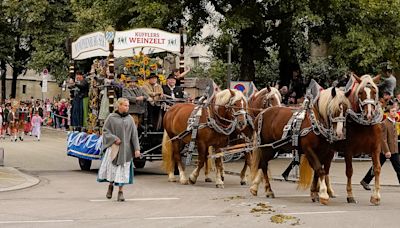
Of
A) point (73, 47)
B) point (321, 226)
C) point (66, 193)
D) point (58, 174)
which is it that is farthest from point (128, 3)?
point (321, 226)

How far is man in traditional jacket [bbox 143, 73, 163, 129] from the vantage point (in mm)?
19177

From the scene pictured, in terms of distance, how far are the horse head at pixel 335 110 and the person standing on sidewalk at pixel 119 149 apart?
3.34 m

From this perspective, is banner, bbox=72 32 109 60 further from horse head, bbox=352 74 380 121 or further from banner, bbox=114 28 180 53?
horse head, bbox=352 74 380 121

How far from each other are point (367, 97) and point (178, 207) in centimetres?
360

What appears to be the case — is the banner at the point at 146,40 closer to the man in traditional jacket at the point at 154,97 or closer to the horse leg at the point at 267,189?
the man in traditional jacket at the point at 154,97

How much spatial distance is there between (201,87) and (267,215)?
17477 mm

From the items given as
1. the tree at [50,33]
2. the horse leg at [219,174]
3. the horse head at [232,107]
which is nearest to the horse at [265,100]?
the horse head at [232,107]

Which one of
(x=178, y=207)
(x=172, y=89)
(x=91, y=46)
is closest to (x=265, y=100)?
(x=172, y=89)

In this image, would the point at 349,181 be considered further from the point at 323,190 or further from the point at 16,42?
the point at 16,42

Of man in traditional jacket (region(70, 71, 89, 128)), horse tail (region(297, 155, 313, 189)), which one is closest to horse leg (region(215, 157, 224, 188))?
horse tail (region(297, 155, 313, 189))

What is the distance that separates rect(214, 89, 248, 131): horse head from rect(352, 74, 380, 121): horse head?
3.33 meters

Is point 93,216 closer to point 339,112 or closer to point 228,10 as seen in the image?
point 339,112

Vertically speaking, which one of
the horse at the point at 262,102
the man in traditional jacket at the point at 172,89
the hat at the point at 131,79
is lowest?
the horse at the point at 262,102

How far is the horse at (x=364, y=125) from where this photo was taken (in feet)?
43.2
